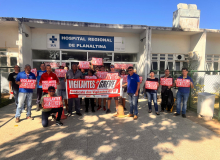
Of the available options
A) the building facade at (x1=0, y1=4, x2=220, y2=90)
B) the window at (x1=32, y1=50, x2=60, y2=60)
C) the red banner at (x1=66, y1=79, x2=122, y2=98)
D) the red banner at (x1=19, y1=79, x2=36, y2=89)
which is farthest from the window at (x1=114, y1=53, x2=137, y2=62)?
the red banner at (x1=19, y1=79, x2=36, y2=89)

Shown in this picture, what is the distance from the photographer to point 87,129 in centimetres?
424

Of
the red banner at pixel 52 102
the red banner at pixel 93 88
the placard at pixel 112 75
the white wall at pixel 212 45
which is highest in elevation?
the white wall at pixel 212 45

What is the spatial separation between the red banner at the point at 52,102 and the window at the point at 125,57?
295 inches

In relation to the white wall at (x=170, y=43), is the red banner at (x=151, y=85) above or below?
below

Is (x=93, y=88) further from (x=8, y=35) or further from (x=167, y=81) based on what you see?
(x=8, y=35)

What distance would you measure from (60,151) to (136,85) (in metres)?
3.11

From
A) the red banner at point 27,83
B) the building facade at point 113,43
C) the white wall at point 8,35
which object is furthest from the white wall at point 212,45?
the white wall at point 8,35

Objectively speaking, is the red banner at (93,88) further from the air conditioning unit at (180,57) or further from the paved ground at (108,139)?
the air conditioning unit at (180,57)

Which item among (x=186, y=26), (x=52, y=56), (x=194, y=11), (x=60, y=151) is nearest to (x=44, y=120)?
(x=60, y=151)

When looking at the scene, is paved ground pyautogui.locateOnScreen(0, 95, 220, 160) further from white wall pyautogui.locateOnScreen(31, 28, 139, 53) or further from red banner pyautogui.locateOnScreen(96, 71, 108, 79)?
white wall pyautogui.locateOnScreen(31, 28, 139, 53)

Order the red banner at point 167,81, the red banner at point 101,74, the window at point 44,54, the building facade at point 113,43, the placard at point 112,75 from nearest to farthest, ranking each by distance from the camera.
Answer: the red banner at point 167,81
the placard at point 112,75
the red banner at point 101,74
the building facade at point 113,43
the window at point 44,54

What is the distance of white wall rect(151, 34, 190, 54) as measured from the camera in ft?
37.4

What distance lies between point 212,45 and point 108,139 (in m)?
12.6

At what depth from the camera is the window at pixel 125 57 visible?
37.2 ft
